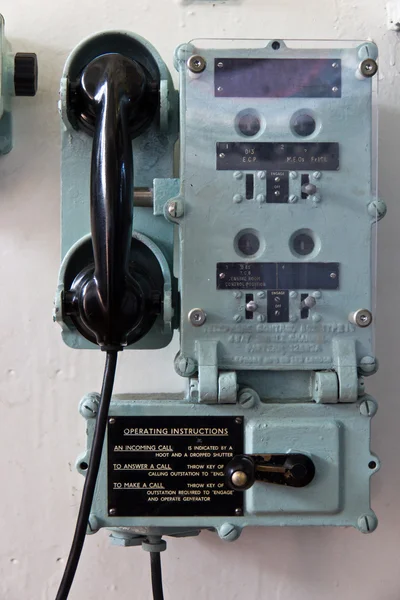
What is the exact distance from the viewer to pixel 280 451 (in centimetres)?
68

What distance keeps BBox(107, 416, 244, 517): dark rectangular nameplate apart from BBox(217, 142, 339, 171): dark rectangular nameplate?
11.4 inches

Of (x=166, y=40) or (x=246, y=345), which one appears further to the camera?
(x=166, y=40)

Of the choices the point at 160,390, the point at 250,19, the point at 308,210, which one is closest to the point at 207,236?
the point at 308,210

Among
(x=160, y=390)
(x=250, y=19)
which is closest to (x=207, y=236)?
(x=160, y=390)

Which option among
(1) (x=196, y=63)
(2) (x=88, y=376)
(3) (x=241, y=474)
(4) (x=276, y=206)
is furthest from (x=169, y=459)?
(1) (x=196, y=63)

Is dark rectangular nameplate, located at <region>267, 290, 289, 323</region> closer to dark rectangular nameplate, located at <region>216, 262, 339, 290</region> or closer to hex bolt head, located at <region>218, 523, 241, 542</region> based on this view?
dark rectangular nameplate, located at <region>216, 262, 339, 290</region>

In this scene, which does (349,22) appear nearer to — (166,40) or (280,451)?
(166,40)

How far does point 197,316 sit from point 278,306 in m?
0.09

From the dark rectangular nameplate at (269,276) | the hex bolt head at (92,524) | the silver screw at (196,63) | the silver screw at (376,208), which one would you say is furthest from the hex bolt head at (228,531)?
the silver screw at (196,63)

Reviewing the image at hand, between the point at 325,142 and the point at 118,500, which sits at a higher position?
the point at 325,142

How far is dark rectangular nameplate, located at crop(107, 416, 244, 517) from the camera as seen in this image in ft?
2.25

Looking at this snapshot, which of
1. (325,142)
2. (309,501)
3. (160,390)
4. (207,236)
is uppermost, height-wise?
(325,142)

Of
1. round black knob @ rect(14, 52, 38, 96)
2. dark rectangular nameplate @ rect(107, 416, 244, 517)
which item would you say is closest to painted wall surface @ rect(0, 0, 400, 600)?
round black knob @ rect(14, 52, 38, 96)

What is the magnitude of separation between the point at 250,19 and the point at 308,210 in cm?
32
